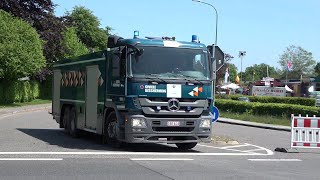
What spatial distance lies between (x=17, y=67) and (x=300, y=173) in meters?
29.8

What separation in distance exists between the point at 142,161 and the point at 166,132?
69.9 inches

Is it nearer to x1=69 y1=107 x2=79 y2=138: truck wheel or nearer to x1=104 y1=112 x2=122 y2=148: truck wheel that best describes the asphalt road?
x1=104 y1=112 x2=122 y2=148: truck wheel

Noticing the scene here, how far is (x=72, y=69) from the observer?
17.6m

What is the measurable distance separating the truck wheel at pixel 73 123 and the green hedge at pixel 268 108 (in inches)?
628

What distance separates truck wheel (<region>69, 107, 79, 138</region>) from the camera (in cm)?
Answer: 1727

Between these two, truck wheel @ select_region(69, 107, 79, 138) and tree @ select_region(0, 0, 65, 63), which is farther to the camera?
tree @ select_region(0, 0, 65, 63)

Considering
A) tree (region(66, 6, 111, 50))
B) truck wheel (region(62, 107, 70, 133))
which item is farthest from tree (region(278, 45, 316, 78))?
truck wheel (region(62, 107, 70, 133))

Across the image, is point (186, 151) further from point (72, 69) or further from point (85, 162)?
point (72, 69)

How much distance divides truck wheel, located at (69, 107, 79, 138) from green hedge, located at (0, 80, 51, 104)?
25.4 metres

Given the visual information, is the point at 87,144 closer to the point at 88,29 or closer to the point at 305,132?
the point at 305,132

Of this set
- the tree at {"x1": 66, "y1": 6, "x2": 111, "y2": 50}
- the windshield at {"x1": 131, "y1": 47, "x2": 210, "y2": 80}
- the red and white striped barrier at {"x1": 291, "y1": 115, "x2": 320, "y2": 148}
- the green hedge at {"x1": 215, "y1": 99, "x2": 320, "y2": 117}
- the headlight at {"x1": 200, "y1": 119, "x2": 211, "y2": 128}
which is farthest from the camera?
the tree at {"x1": 66, "y1": 6, "x2": 111, "y2": 50}

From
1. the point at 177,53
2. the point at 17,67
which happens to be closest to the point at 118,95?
the point at 177,53

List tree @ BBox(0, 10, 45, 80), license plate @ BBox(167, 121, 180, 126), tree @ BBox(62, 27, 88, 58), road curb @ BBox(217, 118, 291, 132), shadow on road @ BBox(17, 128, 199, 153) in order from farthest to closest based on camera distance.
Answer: tree @ BBox(62, 27, 88, 58) → tree @ BBox(0, 10, 45, 80) → road curb @ BBox(217, 118, 291, 132) → shadow on road @ BBox(17, 128, 199, 153) → license plate @ BBox(167, 121, 180, 126)

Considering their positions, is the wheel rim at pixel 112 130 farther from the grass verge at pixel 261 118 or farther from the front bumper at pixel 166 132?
A: the grass verge at pixel 261 118
